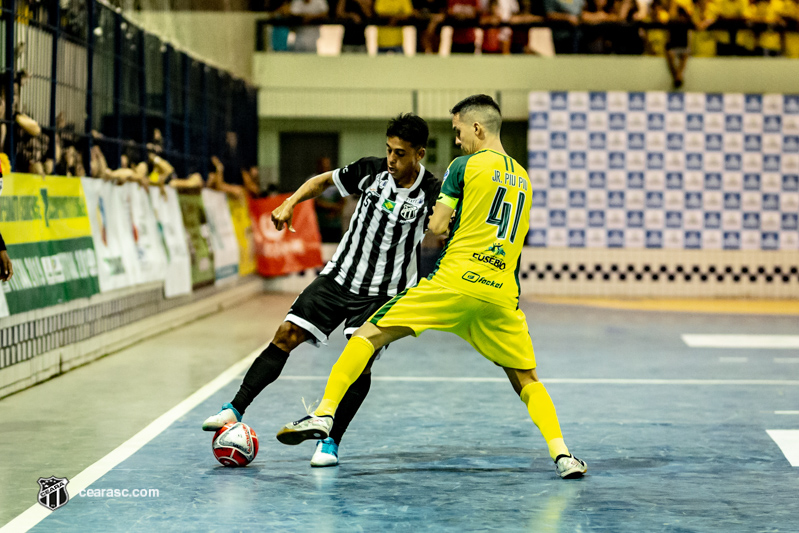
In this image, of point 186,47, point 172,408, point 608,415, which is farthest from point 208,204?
point 608,415

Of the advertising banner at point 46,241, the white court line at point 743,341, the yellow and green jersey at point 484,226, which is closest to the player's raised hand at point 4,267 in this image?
the advertising banner at point 46,241

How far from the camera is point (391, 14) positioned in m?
18.7

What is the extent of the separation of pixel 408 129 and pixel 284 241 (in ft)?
40.7

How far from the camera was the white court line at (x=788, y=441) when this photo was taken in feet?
19.2

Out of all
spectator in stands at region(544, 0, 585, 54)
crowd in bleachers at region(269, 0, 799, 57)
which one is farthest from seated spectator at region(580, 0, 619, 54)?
spectator in stands at region(544, 0, 585, 54)

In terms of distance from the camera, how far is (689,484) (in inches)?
206

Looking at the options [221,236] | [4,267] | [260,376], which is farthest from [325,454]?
[221,236]

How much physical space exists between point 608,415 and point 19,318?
14.5 ft

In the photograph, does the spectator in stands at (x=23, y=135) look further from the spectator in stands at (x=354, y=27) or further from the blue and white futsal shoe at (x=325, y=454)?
the spectator in stands at (x=354, y=27)

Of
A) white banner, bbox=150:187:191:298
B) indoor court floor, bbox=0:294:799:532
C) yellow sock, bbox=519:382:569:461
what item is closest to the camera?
indoor court floor, bbox=0:294:799:532

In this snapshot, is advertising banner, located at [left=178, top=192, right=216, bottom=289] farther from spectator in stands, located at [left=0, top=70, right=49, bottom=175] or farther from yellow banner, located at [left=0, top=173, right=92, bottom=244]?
spectator in stands, located at [left=0, top=70, right=49, bottom=175]

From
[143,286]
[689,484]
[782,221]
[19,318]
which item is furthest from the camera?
[782,221]

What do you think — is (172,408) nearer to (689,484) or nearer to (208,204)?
(689,484)

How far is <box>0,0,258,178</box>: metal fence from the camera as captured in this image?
828 centimetres
